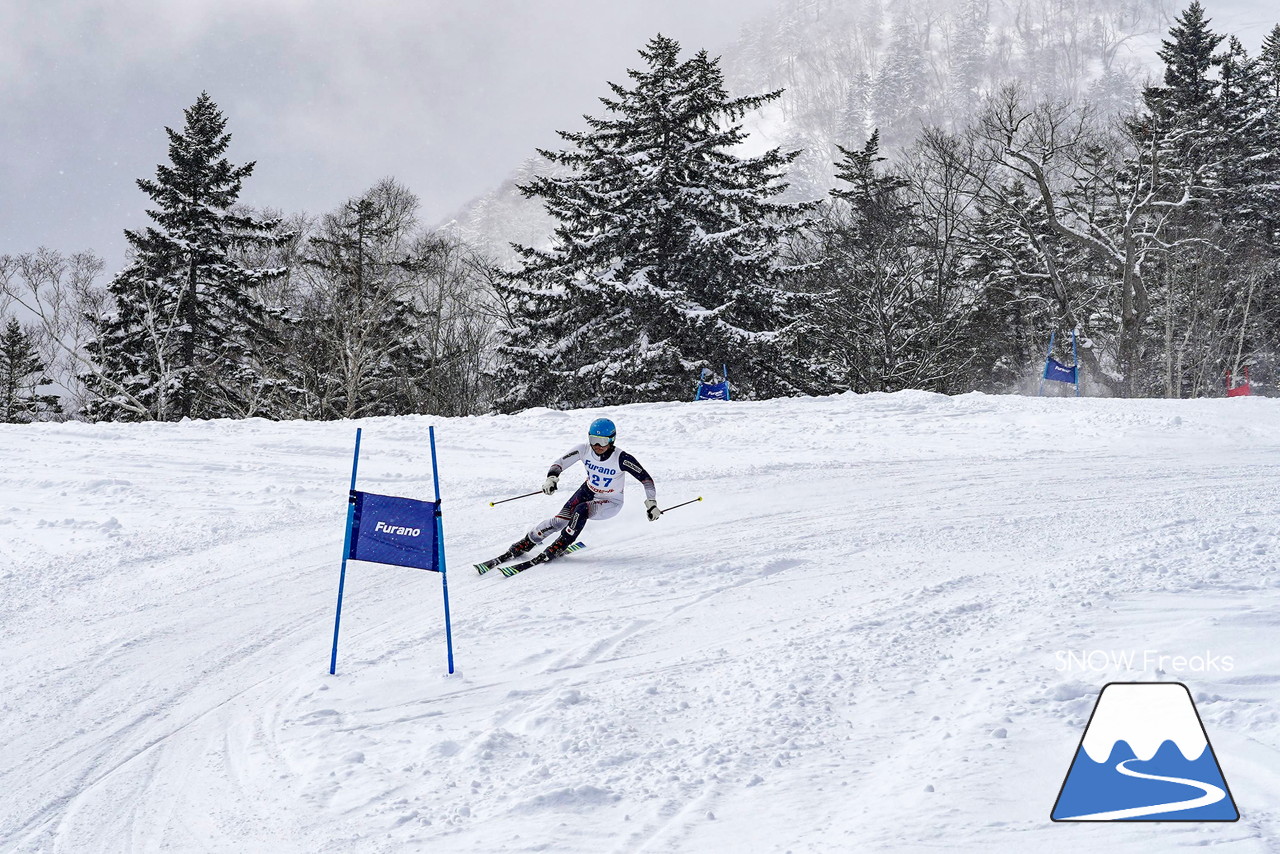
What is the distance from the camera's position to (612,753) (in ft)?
14.0

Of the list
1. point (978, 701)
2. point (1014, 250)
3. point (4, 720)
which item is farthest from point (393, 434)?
point (1014, 250)

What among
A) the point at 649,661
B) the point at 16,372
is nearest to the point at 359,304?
the point at 16,372

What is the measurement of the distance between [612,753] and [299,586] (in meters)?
4.66

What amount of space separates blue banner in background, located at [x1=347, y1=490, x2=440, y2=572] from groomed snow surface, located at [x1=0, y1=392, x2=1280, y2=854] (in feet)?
2.56

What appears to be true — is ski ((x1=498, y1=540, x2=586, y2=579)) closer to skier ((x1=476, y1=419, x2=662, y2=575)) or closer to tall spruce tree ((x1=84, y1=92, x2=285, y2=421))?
skier ((x1=476, y1=419, x2=662, y2=575))

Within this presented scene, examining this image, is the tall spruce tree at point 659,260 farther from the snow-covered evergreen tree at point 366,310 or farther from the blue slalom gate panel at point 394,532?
the blue slalom gate panel at point 394,532

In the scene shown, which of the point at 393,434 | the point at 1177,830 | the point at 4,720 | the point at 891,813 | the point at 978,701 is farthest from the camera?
the point at 393,434

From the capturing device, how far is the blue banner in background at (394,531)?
5676mm

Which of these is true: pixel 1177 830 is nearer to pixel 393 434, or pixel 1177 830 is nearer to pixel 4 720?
pixel 4 720

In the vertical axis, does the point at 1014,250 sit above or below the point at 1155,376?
above

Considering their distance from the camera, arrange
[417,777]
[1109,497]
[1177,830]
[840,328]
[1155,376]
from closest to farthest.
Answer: [1177,830] → [417,777] → [1109,497] → [840,328] → [1155,376]

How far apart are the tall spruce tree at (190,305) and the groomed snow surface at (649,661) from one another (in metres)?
16.5
